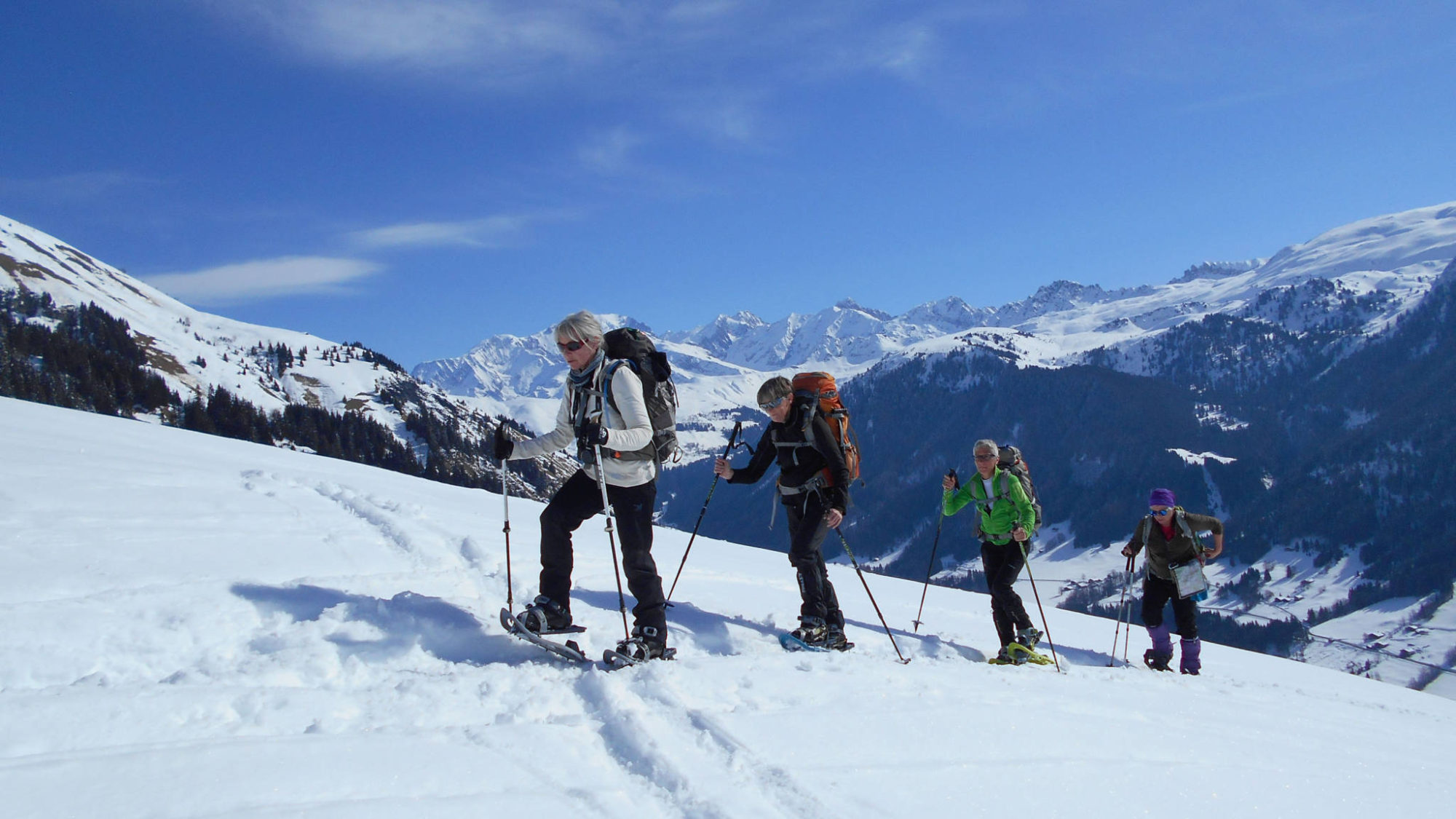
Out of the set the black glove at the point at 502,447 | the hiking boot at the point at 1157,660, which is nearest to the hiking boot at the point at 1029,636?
the hiking boot at the point at 1157,660

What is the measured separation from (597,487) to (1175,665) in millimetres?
12177

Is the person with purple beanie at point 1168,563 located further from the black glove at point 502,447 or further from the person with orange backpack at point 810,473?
the black glove at point 502,447

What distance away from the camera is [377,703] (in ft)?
17.4

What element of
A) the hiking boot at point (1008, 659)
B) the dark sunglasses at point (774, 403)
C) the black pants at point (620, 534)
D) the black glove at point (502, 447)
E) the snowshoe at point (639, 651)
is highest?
the dark sunglasses at point (774, 403)

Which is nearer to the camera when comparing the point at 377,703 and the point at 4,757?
the point at 4,757

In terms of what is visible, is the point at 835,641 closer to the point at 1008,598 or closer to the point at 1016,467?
the point at 1008,598

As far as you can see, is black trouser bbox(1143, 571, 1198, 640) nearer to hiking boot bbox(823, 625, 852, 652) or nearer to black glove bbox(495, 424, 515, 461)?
hiking boot bbox(823, 625, 852, 652)

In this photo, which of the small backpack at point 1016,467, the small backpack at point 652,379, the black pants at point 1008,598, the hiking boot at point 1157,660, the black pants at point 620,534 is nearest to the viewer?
the black pants at point 620,534

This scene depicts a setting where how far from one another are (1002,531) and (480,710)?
7.89 meters

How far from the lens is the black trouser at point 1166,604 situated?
37.4ft

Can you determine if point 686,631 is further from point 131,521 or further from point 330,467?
point 330,467

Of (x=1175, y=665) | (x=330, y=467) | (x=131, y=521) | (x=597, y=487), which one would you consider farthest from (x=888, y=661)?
(x=330, y=467)

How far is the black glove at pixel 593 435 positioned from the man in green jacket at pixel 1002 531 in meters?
6.18

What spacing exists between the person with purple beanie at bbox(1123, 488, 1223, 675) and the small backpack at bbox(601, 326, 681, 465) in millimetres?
7811
